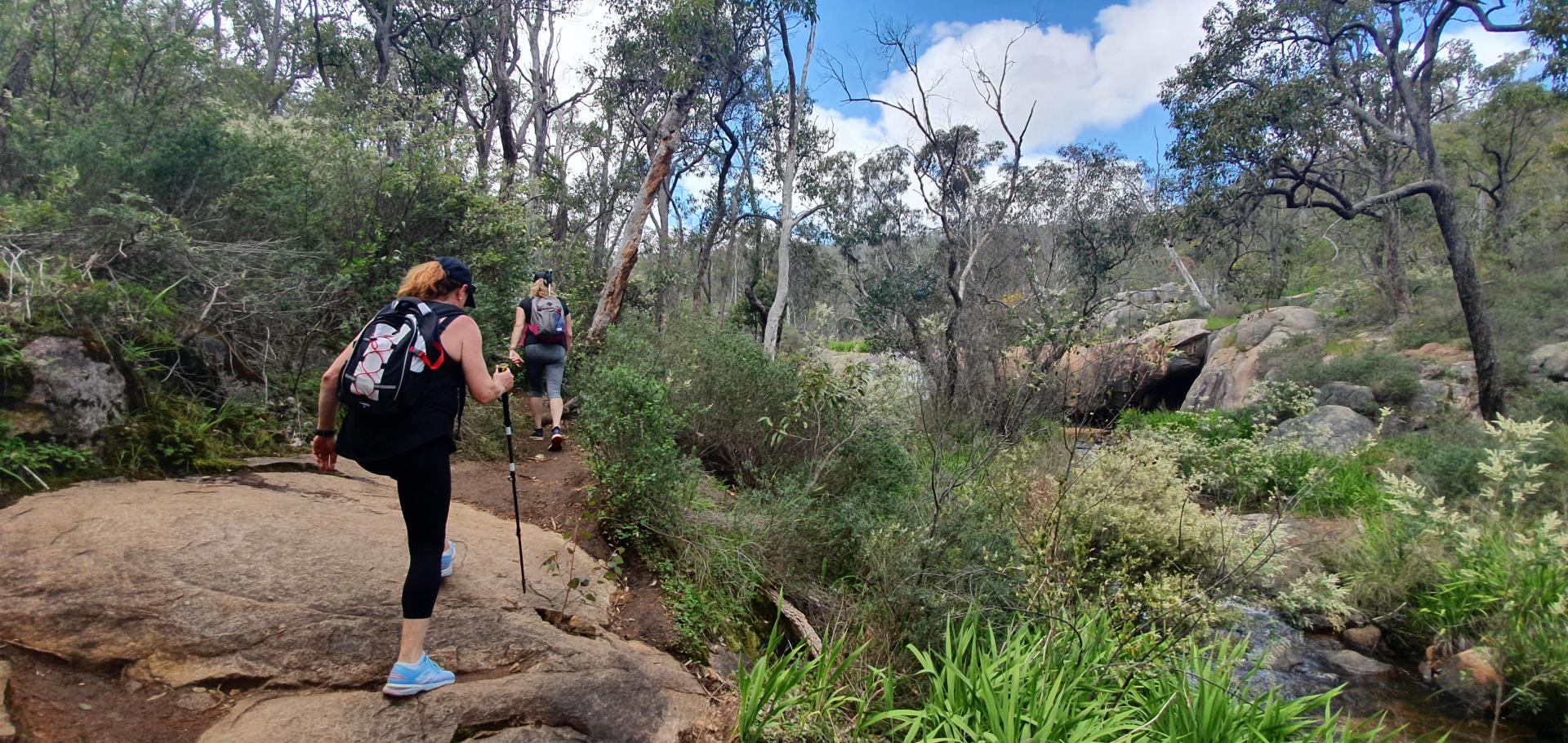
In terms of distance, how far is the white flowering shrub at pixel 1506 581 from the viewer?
202 inches

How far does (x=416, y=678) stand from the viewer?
2891 millimetres

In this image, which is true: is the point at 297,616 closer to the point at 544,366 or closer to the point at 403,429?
the point at 403,429

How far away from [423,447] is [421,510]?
0.25 metres

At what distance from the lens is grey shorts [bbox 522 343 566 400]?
634 centimetres

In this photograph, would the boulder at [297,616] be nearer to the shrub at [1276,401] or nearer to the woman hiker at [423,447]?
the woman hiker at [423,447]

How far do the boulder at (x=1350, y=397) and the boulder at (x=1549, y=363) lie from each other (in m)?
2.06

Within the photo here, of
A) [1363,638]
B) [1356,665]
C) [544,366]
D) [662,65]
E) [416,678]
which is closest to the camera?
[416,678]

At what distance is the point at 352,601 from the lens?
11.1 ft

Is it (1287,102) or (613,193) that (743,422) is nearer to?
(1287,102)

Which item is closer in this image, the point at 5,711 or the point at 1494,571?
the point at 5,711

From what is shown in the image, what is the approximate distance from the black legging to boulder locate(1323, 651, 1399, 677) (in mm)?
7020

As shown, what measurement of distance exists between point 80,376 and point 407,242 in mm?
3707

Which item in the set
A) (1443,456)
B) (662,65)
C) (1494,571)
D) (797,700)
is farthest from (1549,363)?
(662,65)

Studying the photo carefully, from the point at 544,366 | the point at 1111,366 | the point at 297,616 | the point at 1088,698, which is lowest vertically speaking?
the point at 1088,698
